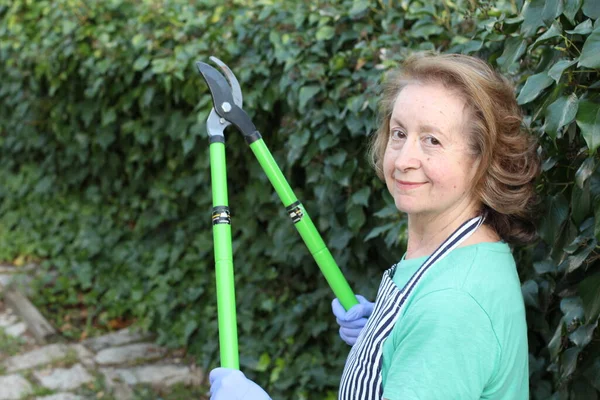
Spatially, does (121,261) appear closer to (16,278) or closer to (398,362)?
(16,278)

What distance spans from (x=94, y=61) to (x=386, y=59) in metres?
2.85

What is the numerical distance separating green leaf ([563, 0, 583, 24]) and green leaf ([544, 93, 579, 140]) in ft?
0.58

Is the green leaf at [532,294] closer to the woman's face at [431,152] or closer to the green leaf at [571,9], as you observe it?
the woman's face at [431,152]

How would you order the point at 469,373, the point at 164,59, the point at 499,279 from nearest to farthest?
1. the point at 469,373
2. the point at 499,279
3. the point at 164,59

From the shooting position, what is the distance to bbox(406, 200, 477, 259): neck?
1654 millimetres

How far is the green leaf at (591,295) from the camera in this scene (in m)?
1.75

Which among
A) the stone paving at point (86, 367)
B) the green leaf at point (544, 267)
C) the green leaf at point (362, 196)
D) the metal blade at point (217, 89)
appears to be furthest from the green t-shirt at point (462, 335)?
the stone paving at point (86, 367)

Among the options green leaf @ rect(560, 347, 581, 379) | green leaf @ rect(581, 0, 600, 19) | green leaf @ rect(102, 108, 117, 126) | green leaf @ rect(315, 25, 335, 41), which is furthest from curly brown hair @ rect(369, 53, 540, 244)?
green leaf @ rect(102, 108, 117, 126)

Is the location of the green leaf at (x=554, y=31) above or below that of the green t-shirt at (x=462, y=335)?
above

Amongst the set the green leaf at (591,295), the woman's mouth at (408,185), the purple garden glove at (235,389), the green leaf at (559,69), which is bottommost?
the purple garden glove at (235,389)

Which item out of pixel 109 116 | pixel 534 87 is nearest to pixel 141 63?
pixel 109 116

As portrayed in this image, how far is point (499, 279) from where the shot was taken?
151cm

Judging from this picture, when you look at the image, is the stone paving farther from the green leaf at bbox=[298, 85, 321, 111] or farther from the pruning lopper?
the pruning lopper

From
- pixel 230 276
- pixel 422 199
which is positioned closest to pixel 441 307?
pixel 422 199
